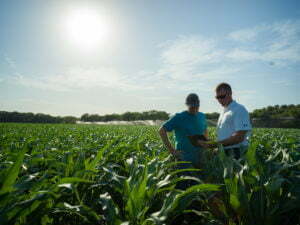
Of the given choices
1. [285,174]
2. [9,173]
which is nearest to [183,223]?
[285,174]

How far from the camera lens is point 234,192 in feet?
6.07

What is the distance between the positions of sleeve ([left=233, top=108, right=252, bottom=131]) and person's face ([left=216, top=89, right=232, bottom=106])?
13.1 inches

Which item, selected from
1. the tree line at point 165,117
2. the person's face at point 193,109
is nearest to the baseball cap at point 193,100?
the person's face at point 193,109

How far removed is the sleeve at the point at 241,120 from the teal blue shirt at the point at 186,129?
0.59 metres

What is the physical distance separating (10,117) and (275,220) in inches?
3213

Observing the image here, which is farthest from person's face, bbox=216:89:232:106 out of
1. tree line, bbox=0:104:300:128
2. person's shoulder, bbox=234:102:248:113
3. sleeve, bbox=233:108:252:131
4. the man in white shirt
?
tree line, bbox=0:104:300:128

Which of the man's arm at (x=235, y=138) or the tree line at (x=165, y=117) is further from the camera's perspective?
the tree line at (x=165, y=117)

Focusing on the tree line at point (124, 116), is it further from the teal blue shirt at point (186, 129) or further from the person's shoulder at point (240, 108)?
the person's shoulder at point (240, 108)

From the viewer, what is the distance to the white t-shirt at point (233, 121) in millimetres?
3287

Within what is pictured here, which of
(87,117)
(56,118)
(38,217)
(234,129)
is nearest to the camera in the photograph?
(38,217)

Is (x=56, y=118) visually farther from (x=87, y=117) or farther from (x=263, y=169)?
(x=263, y=169)

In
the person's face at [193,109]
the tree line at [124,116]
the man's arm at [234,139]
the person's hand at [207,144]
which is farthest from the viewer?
the tree line at [124,116]

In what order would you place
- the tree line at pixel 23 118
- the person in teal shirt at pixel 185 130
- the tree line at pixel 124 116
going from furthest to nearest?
the tree line at pixel 124 116 → the tree line at pixel 23 118 → the person in teal shirt at pixel 185 130

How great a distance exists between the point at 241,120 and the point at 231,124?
9.6 inches
